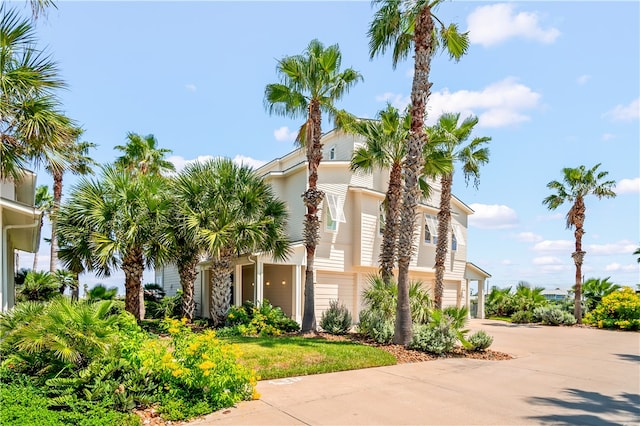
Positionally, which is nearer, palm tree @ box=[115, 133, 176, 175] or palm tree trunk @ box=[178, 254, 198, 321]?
palm tree trunk @ box=[178, 254, 198, 321]

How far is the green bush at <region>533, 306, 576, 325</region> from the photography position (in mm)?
23047

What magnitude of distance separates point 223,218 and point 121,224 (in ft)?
10.9

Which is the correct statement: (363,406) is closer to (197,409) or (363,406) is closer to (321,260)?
(197,409)

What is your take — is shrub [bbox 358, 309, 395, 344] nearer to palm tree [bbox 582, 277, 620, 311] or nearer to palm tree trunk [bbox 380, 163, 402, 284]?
palm tree trunk [bbox 380, 163, 402, 284]

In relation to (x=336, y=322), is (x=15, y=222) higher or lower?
higher

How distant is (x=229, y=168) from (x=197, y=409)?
35.3ft

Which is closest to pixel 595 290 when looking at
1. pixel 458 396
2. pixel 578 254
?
pixel 578 254

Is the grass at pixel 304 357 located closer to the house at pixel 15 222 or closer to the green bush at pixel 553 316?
the house at pixel 15 222

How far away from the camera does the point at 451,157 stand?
57.0 ft

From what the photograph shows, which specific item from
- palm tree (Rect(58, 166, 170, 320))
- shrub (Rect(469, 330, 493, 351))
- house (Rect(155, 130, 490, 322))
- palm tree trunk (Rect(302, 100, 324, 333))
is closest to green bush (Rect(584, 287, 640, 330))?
house (Rect(155, 130, 490, 322))

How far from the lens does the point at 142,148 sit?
23578mm

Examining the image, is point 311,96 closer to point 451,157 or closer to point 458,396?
point 451,157

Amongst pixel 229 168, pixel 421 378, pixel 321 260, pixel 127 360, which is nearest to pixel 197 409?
pixel 127 360

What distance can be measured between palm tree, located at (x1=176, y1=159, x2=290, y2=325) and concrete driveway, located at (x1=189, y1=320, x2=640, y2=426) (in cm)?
718
